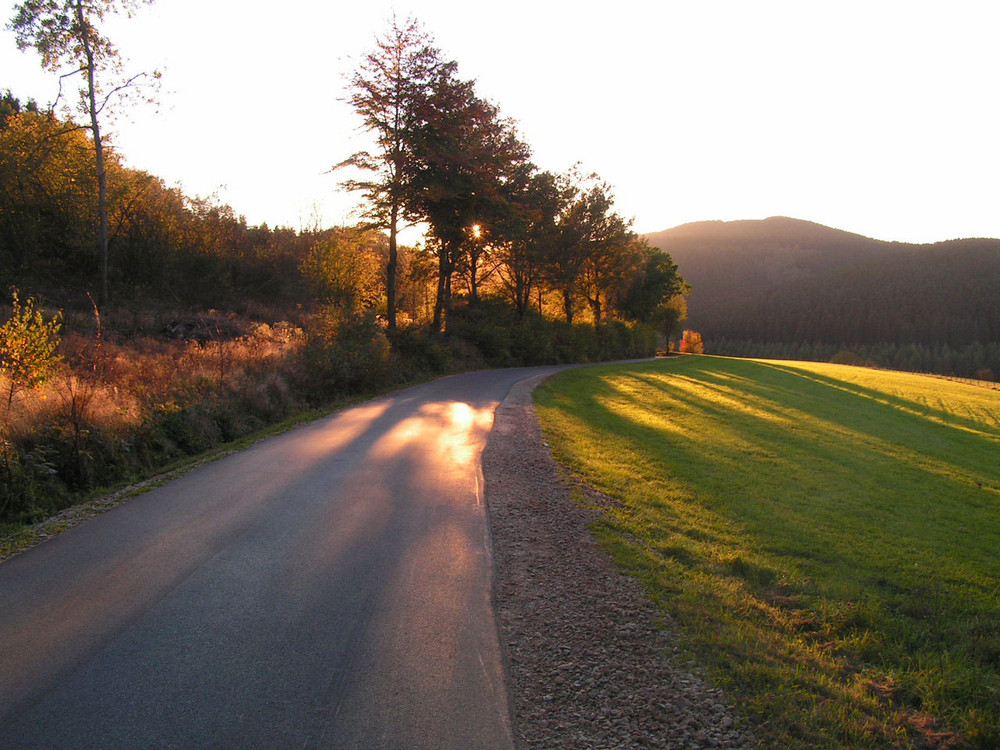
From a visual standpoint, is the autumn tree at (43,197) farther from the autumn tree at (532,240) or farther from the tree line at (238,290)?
the autumn tree at (532,240)

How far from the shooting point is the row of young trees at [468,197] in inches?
958

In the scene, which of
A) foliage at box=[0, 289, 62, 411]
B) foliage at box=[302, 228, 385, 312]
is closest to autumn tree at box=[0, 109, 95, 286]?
foliage at box=[302, 228, 385, 312]

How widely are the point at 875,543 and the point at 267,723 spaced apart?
Result: 7.59 metres

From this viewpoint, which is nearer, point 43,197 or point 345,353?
point 345,353

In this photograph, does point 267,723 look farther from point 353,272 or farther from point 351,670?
point 353,272

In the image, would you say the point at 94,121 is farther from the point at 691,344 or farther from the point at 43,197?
the point at 691,344

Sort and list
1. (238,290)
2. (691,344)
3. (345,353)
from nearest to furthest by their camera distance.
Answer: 1. (345,353)
2. (238,290)
3. (691,344)

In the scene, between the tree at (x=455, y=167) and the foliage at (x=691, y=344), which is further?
the foliage at (x=691, y=344)

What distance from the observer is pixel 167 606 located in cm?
465

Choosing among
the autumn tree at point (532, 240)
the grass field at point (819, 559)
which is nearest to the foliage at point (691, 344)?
the autumn tree at point (532, 240)

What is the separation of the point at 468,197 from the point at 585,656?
26.6 meters

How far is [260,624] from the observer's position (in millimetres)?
4402

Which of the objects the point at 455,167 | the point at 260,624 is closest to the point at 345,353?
the point at 455,167

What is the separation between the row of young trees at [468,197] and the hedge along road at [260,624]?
64.9 ft
